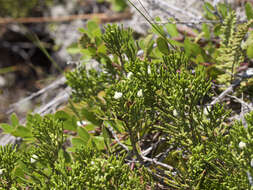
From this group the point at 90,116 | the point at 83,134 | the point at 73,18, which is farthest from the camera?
the point at 73,18

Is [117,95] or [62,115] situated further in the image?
[62,115]

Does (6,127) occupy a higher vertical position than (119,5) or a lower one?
lower

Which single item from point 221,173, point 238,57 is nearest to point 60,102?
point 238,57

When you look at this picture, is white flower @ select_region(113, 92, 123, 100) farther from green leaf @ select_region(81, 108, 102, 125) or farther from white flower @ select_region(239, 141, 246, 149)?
green leaf @ select_region(81, 108, 102, 125)

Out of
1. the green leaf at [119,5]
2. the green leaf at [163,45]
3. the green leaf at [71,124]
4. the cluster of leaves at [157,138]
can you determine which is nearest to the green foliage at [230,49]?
the cluster of leaves at [157,138]

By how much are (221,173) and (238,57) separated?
0.64 metres

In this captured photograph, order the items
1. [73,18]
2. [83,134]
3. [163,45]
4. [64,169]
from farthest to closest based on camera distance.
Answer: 1. [73,18]
2. [83,134]
3. [163,45]
4. [64,169]

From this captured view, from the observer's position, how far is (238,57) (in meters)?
1.34

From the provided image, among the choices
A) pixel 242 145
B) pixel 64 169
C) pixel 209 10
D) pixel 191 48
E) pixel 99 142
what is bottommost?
pixel 99 142

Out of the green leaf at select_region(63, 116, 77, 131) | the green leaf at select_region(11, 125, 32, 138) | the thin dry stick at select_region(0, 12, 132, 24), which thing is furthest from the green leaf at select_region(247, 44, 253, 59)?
the thin dry stick at select_region(0, 12, 132, 24)

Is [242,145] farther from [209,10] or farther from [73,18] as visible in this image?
[73,18]

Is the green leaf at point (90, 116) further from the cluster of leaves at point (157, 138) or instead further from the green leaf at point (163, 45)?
the green leaf at point (163, 45)

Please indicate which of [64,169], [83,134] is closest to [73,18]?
[83,134]

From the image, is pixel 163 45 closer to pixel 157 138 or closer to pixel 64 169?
pixel 157 138
